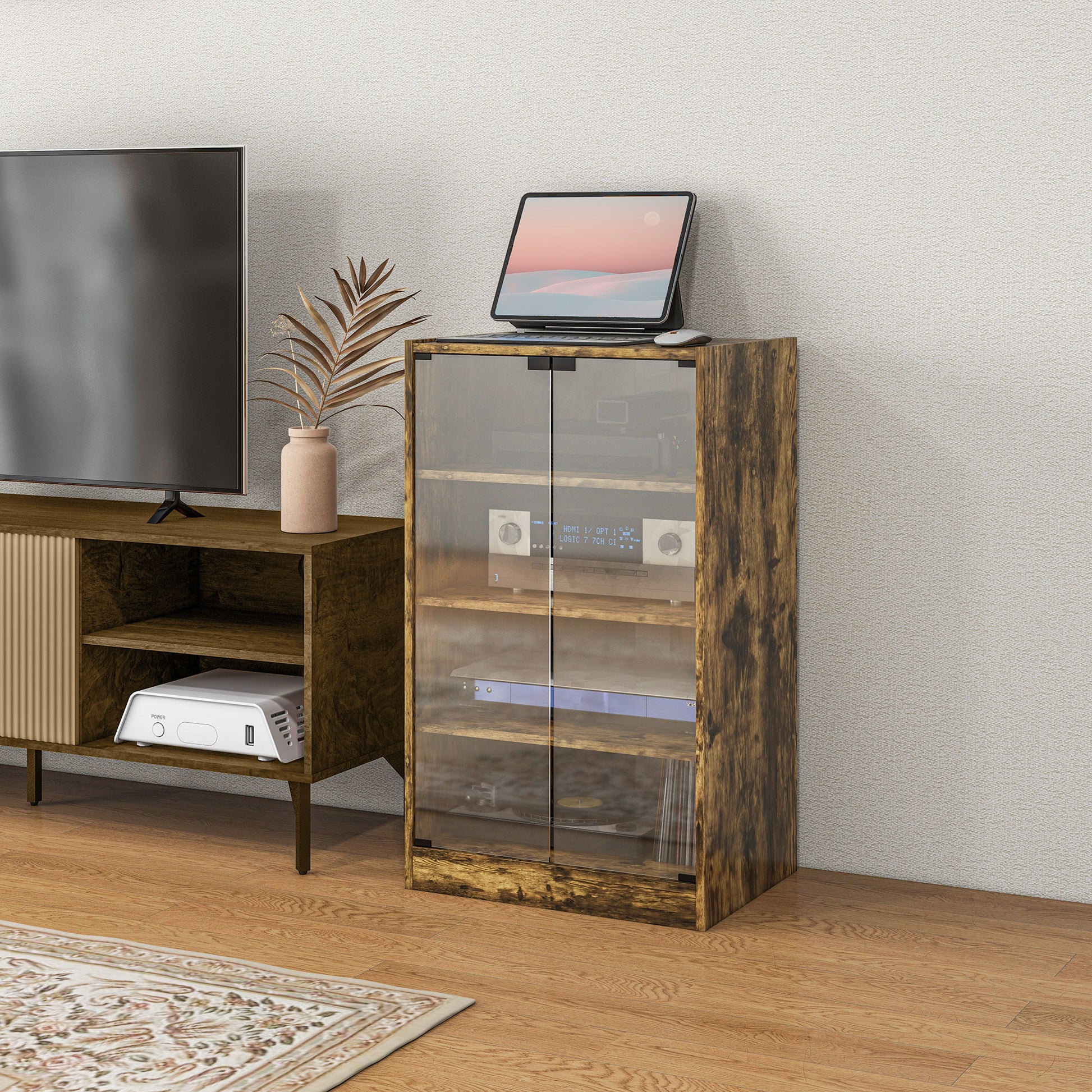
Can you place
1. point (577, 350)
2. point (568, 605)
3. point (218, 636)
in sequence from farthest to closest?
point (218, 636) → point (568, 605) → point (577, 350)

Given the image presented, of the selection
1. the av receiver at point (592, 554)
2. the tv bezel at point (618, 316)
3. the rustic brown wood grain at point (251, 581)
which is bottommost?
the rustic brown wood grain at point (251, 581)

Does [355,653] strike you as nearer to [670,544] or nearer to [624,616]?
[624,616]

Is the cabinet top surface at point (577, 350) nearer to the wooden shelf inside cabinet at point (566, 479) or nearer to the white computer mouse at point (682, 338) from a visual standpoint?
the white computer mouse at point (682, 338)

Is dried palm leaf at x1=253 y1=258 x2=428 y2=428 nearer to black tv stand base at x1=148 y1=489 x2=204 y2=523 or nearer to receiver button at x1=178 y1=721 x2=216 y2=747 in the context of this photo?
black tv stand base at x1=148 y1=489 x2=204 y2=523

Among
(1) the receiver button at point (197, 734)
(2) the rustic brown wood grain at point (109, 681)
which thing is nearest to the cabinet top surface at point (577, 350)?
(1) the receiver button at point (197, 734)

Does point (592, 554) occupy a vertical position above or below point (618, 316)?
below

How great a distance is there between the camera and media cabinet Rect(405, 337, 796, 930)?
9.09 ft

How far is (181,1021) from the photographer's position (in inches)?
92.5

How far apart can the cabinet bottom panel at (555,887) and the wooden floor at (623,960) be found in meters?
0.03

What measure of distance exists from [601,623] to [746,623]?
0.94ft

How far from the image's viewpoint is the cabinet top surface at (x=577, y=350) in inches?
106

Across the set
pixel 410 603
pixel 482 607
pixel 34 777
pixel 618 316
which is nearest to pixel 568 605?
pixel 482 607

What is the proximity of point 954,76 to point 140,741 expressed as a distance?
2.21 m

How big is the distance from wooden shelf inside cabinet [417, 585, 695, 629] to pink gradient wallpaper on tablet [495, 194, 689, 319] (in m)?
0.58
